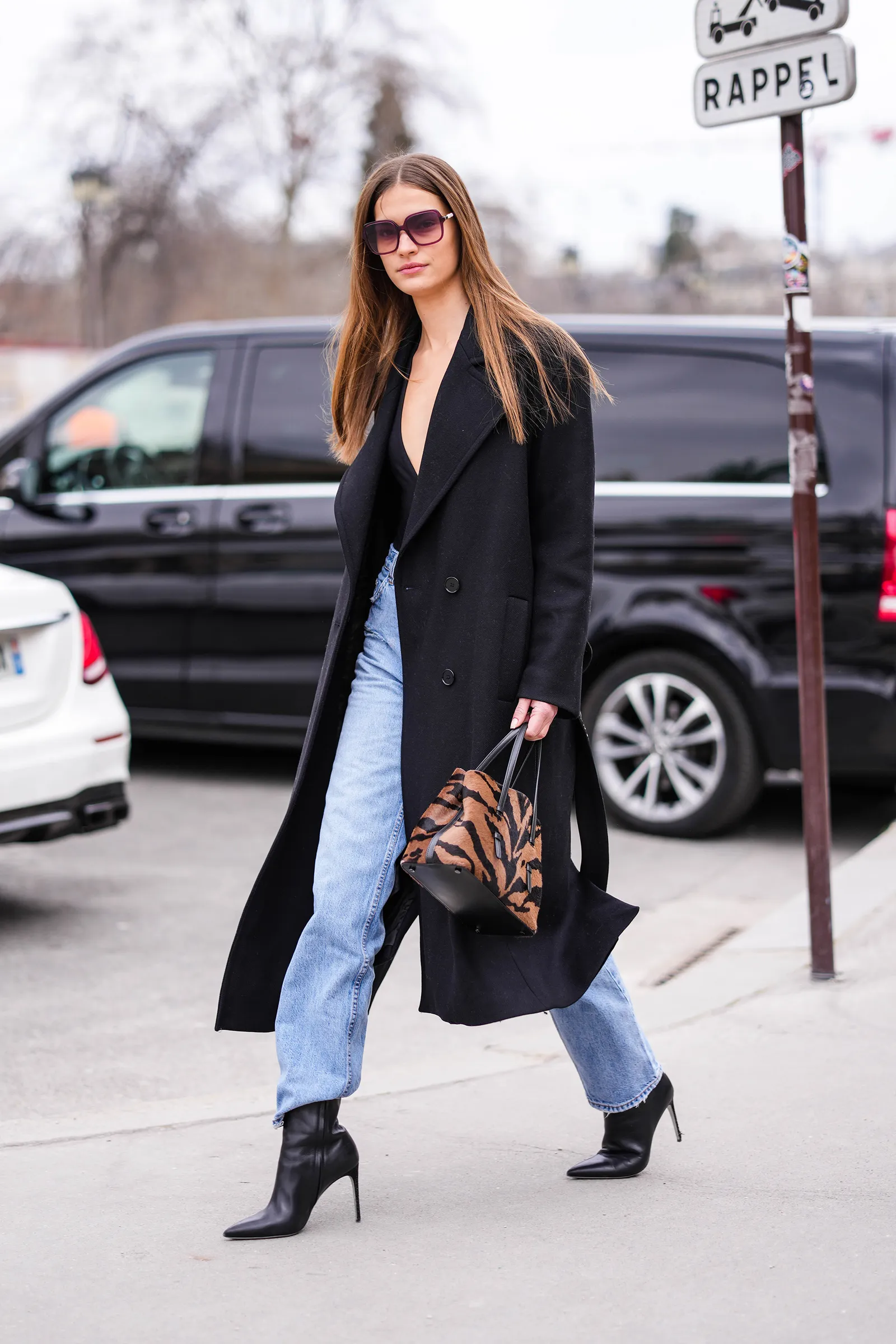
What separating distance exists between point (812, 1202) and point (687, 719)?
11.6 feet

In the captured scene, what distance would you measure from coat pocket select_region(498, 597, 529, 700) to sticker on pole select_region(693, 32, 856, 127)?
1.98m

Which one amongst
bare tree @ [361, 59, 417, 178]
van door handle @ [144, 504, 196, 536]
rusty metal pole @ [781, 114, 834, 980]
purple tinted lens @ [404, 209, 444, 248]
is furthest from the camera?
bare tree @ [361, 59, 417, 178]

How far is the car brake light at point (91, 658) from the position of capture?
550 centimetres

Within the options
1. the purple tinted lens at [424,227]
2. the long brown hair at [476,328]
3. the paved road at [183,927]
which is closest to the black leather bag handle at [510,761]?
the long brown hair at [476,328]

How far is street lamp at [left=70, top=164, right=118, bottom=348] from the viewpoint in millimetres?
27781

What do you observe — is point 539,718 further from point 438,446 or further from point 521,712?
point 438,446

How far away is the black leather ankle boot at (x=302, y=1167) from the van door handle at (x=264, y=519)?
4397 mm

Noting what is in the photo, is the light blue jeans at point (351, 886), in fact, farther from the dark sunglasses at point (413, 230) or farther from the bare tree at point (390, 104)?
the bare tree at point (390, 104)

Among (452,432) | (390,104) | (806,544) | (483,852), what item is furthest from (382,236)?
(390,104)

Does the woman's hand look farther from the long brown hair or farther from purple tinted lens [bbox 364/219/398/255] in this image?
purple tinted lens [bbox 364/219/398/255]

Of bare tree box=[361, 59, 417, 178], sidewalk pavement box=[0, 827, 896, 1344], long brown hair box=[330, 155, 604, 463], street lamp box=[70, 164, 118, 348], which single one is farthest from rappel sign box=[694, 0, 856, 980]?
bare tree box=[361, 59, 417, 178]

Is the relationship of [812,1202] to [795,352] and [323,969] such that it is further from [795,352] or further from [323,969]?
[795,352]

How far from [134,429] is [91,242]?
1182 inches

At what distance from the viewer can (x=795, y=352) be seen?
14.5 ft
